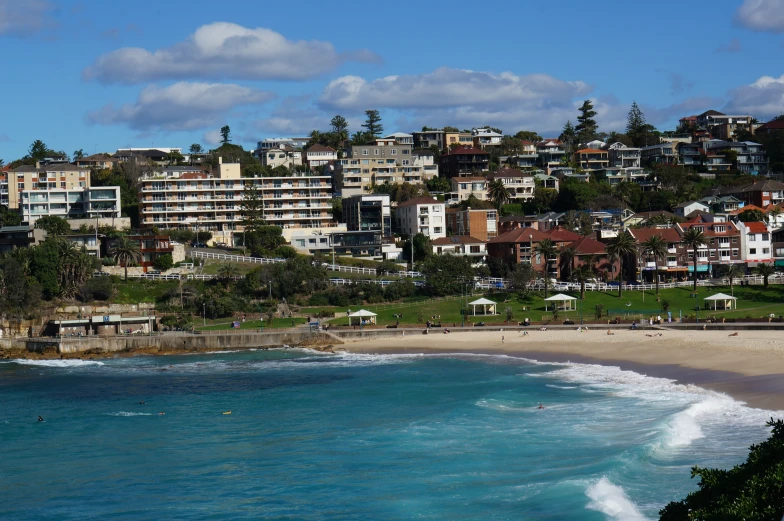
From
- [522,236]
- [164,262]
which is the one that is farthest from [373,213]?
[164,262]

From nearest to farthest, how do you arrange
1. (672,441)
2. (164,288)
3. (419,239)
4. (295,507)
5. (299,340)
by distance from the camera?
(295,507), (672,441), (299,340), (164,288), (419,239)

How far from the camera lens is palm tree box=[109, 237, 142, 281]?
92125 millimetres

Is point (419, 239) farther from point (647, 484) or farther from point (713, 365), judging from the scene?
point (647, 484)

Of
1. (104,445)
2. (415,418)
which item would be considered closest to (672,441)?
(415,418)

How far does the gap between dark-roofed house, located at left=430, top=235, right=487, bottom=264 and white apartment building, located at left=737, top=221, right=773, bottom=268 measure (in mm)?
27267

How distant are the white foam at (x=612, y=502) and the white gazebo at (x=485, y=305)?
4608 cm

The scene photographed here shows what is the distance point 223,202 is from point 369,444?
263 feet

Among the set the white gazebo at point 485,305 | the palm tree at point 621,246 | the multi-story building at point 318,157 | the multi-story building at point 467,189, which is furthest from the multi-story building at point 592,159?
the white gazebo at point 485,305

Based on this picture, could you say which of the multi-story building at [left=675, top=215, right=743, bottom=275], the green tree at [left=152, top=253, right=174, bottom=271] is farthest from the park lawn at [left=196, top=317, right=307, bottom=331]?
the multi-story building at [left=675, top=215, right=743, bottom=275]

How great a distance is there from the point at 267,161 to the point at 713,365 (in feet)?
332

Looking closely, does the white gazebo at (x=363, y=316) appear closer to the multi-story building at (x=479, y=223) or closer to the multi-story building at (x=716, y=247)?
the multi-story building at (x=479, y=223)

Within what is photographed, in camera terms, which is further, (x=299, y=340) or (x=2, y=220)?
(x=2, y=220)

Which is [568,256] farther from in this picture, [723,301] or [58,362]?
[58,362]

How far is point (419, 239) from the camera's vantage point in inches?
4008
